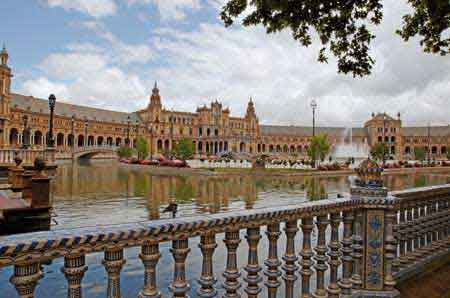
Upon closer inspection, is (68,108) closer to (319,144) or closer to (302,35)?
(319,144)

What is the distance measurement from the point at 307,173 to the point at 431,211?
2848 cm

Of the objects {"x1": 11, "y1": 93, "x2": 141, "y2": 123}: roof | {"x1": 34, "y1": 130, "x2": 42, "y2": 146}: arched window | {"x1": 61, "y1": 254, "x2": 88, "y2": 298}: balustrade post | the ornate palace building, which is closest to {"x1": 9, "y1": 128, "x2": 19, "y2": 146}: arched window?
the ornate palace building

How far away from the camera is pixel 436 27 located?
23.6ft

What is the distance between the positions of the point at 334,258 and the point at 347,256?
293 mm

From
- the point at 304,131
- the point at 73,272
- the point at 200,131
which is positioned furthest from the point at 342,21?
the point at 304,131

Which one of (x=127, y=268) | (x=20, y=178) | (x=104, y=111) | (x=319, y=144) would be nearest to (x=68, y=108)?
(x=104, y=111)

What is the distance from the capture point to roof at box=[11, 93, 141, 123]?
8100cm

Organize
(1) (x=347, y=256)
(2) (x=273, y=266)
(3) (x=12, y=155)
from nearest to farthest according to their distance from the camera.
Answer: (2) (x=273, y=266) < (1) (x=347, y=256) < (3) (x=12, y=155)

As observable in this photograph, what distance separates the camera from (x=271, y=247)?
3.40m

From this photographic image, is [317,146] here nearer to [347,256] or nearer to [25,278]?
[347,256]

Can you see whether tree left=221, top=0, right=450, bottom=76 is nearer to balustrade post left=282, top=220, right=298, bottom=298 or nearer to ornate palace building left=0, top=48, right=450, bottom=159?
balustrade post left=282, top=220, right=298, bottom=298

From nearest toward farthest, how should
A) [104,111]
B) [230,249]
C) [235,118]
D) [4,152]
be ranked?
[230,249]
[4,152]
[104,111]
[235,118]

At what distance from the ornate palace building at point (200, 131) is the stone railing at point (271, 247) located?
83.4 meters

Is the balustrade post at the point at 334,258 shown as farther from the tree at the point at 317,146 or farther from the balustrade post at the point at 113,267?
the tree at the point at 317,146
